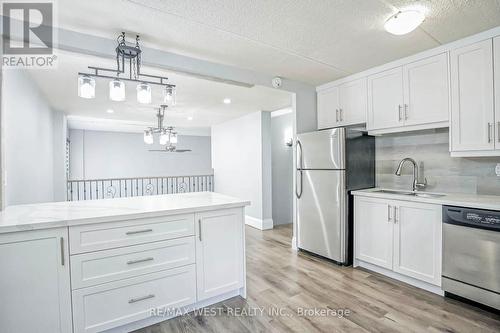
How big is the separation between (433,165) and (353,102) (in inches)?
46.6

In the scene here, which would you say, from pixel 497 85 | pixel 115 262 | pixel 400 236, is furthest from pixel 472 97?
pixel 115 262

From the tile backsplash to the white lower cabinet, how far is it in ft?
2.03

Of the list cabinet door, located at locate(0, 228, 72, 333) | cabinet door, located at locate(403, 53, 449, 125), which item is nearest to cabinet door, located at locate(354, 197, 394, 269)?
cabinet door, located at locate(403, 53, 449, 125)

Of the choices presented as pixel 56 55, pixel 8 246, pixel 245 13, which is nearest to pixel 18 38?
pixel 56 55

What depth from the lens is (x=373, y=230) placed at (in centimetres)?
276

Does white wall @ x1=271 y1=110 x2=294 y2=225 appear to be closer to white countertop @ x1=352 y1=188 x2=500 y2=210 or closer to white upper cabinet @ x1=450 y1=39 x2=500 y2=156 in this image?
white countertop @ x1=352 y1=188 x2=500 y2=210

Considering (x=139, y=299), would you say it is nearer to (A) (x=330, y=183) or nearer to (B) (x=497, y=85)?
(A) (x=330, y=183)

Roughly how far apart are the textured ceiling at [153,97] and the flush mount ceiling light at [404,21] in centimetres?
164

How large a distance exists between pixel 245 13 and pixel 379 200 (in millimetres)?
2282

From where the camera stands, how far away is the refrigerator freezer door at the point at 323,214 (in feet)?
9.61

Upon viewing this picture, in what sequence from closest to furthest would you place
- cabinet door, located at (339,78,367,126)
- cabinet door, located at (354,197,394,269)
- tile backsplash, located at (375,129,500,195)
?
tile backsplash, located at (375,129,500,195)
cabinet door, located at (354,197,394,269)
cabinet door, located at (339,78,367,126)

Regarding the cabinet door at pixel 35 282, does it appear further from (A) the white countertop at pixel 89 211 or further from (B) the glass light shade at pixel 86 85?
(B) the glass light shade at pixel 86 85

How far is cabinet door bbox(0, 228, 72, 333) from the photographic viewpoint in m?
1.48

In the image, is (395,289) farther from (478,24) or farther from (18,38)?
(18,38)
